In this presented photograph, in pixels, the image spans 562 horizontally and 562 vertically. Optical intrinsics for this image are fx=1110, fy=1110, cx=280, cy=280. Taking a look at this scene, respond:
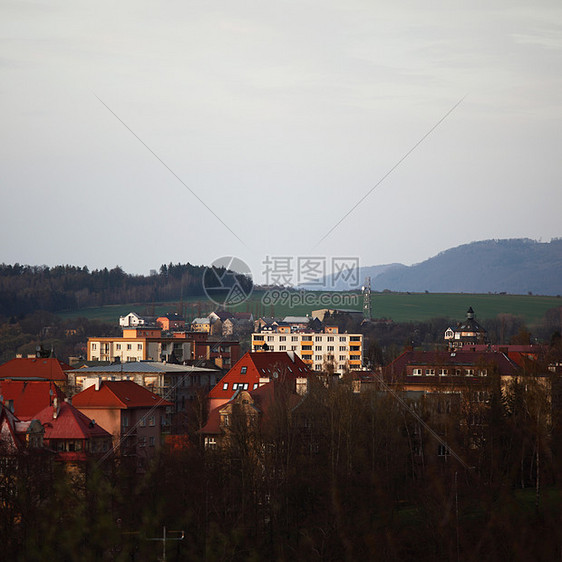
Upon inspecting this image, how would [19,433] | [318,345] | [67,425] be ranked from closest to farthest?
1. [19,433]
2. [67,425]
3. [318,345]

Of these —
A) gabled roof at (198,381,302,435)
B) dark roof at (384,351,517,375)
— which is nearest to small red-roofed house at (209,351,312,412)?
gabled roof at (198,381,302,435)

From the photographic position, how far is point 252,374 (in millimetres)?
88750

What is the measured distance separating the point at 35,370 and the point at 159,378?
1304cm

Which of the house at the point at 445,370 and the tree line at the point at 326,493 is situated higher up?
the house at the point at 445,370

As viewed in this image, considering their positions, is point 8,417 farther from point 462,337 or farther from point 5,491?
point 462,337

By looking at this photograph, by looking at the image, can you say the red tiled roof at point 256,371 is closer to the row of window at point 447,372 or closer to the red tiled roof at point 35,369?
the row of window at point 447,372

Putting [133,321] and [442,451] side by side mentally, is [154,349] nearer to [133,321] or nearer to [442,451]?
[442,451]

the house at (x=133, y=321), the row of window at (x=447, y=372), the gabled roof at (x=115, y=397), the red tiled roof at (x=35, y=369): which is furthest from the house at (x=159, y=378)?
the house at (x=133, y=321)

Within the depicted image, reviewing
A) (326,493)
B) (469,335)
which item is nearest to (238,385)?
(326,493)

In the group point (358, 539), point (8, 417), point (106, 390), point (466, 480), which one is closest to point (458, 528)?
point (358, 539)

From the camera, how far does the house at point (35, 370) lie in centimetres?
9750

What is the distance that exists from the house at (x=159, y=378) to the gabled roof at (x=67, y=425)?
3018 centimetres

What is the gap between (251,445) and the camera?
55.1 m

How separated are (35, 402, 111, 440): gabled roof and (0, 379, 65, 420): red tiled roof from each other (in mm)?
5868
